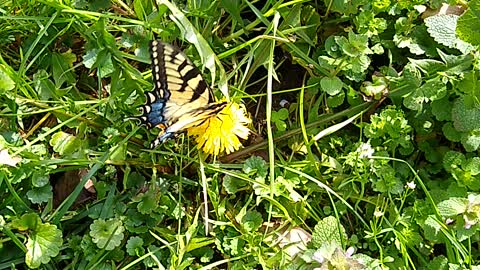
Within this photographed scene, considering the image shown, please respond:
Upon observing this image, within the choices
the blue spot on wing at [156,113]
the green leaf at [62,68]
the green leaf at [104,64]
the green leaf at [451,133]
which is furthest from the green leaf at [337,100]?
the green leaf at [62,68]

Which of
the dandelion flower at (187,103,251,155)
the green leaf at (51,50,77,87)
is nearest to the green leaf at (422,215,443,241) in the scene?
the dandelion flower at (187,103,251,155)

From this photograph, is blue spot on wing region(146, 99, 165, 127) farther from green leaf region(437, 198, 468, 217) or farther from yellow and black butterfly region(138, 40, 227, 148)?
green leaf region(437, 198, 468, 217)

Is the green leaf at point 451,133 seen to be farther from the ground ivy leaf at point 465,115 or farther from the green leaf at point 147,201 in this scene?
the green leaf at point 147,201

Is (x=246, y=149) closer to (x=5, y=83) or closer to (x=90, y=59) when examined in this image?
(x=90, y=59)

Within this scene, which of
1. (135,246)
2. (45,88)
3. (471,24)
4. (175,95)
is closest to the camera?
(471,24)

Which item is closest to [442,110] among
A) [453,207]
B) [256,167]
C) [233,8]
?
[453,207]

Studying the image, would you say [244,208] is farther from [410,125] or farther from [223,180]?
[410,125]

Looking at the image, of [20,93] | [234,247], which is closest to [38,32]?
[20,93]
